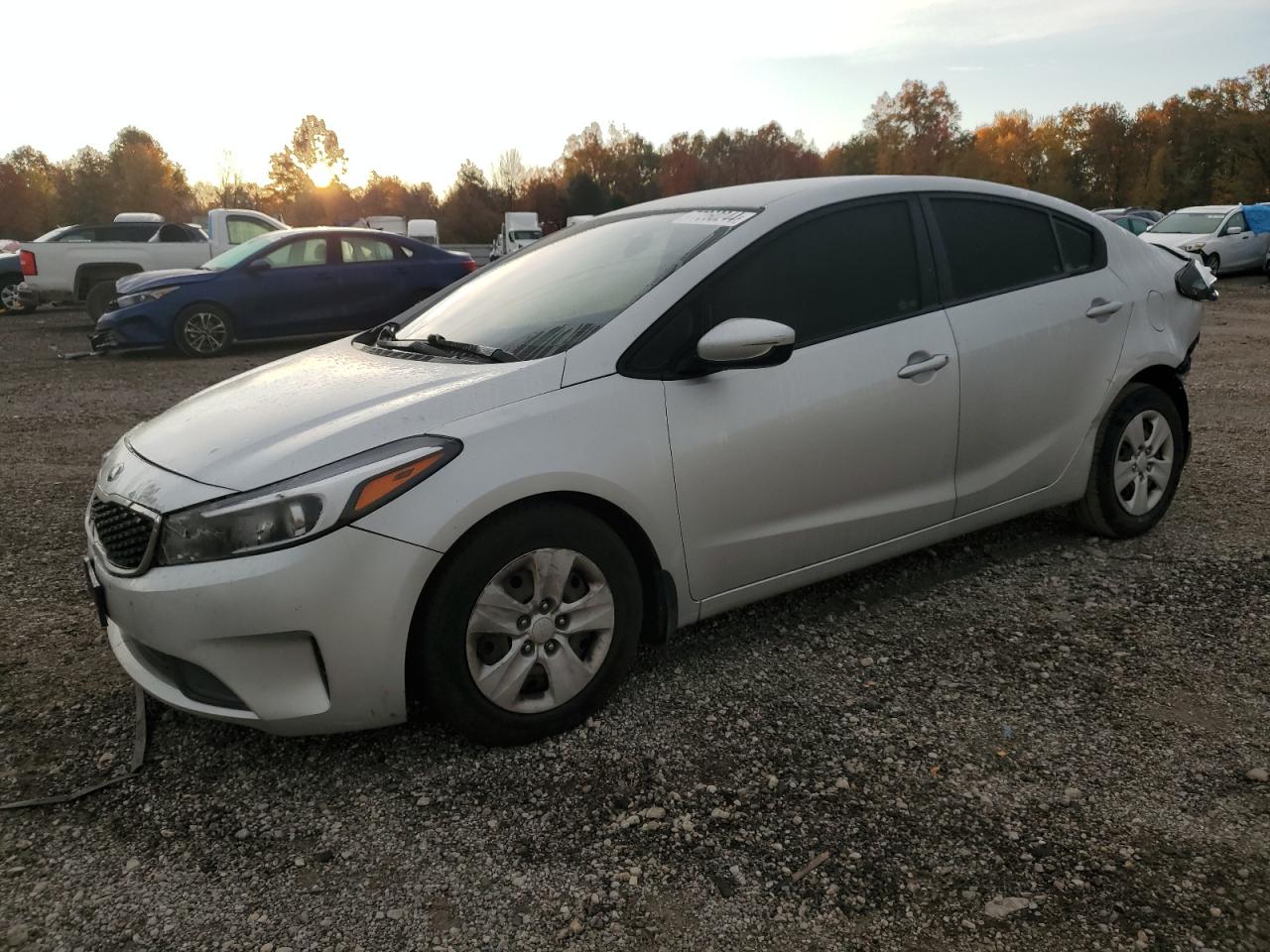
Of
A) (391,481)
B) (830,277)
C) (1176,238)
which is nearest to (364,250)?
(830,277)

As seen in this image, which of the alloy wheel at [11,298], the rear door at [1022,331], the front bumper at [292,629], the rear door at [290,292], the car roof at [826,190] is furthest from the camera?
the alloy wheel at [11,298]

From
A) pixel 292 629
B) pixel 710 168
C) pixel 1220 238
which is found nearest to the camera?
pixel 292 629

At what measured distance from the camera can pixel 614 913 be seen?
225 cm

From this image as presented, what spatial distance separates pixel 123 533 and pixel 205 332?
9.59 metres

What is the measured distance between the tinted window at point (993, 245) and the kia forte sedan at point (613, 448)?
14 mm

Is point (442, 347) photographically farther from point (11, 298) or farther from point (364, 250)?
point (11, 298)

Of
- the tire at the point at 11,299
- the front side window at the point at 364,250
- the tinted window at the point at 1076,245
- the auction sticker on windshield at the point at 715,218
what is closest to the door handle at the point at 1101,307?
the tinted window at the point at 1076,245

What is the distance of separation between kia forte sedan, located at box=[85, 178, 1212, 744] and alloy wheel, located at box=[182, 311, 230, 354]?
27.6 ft

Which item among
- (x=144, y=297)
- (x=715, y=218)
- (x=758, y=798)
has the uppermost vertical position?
(x=144, y=297)

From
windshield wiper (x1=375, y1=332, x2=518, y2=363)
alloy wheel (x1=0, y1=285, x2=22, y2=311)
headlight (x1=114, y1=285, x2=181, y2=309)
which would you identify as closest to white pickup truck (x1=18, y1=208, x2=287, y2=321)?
alloy wheel (x1=0, y1=285, x2=22, y2=311)

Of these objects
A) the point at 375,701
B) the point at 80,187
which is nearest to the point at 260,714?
the point at 375,701

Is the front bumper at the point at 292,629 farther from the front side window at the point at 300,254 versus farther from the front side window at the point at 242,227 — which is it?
the front side window at the point at 242,227

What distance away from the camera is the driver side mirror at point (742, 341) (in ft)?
9.70

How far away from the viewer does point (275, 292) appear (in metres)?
11.7
